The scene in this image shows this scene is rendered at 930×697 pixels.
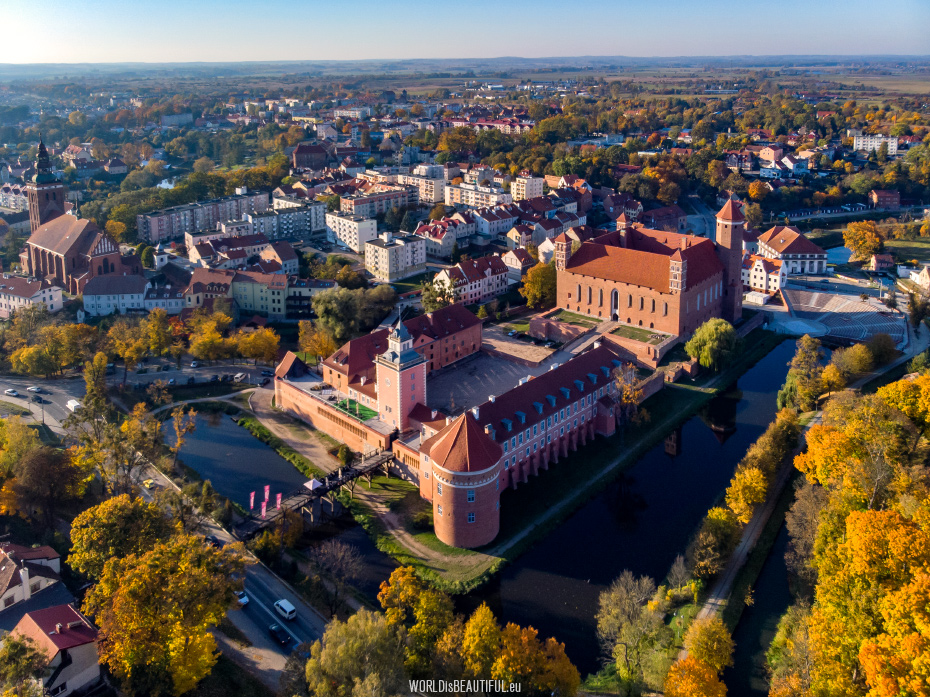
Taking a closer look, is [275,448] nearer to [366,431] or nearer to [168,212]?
[366,431]

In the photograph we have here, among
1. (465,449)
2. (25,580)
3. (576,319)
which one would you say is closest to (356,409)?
(465,449)

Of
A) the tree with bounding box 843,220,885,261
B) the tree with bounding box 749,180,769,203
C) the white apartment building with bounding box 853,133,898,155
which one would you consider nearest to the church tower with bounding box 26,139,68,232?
the tree with bounding box 843,220,885,261

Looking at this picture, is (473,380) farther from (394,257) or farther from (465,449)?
(394,257)

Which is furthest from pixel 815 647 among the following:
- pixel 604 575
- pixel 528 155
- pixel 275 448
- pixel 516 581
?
pixel 528 155

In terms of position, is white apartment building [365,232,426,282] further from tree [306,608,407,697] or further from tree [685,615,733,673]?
tree [306,608,407,697]

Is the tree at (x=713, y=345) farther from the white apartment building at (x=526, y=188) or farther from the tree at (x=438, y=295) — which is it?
the white apartment building at (x=526, y=188)

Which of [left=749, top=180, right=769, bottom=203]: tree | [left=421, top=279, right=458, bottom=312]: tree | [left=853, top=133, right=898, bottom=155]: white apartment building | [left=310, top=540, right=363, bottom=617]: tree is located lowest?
[left=310, top=540, right=363, bottom=617]: tree
